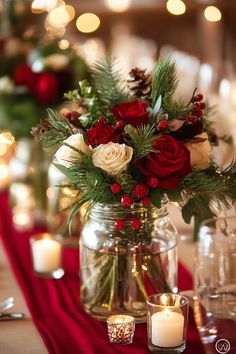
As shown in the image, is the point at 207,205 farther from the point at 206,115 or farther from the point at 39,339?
the point at 39,339

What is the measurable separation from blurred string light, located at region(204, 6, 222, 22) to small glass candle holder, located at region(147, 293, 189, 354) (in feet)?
12.4

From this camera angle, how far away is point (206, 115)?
149 centimetres

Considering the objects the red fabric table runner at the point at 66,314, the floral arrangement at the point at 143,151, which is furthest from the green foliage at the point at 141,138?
the red fabric table runner at the point at 66,314

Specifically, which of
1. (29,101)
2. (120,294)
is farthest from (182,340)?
(29,101)

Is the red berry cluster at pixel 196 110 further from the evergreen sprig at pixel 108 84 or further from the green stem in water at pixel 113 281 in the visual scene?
the green stem in water at pixel 113 281

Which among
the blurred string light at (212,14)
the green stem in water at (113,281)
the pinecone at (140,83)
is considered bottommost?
the green stem in water at (113,281)

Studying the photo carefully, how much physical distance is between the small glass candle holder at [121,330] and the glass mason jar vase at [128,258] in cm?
10

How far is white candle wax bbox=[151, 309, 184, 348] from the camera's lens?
3.87 ft

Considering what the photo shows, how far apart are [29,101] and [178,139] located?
3.71 feet

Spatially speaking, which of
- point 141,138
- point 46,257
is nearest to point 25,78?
point 46,257

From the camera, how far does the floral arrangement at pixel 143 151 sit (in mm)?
1232

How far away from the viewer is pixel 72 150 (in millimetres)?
1251

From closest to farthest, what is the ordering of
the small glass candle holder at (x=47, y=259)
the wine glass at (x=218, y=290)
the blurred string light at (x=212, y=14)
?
the wine glass at (x=218, y=290), the small glass candle holder at (x=47, y=259), the blurred string light at (x=212, y=14)

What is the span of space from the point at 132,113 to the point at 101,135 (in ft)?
0.26
